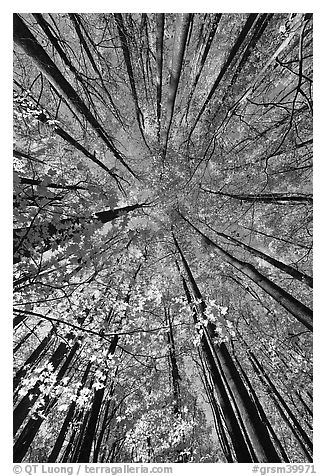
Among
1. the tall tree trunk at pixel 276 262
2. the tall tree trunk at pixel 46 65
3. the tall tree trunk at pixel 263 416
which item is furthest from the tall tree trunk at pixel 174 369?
the tall tree trunk at pixel 46 65

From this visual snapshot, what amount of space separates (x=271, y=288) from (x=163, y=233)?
0.93 m

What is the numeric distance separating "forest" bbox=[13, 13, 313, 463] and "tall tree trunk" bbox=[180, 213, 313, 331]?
1cm

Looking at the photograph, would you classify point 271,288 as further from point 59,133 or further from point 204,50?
point 59,133

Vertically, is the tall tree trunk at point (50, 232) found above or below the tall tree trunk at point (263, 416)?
above

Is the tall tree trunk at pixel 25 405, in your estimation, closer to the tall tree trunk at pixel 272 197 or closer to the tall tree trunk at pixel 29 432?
the tall tree trunk at pixel 29 432

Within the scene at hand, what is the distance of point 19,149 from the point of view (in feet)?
6.45

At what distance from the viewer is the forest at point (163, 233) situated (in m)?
1.81

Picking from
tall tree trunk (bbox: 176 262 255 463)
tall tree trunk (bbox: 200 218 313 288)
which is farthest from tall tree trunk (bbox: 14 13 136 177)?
tall tree trunk (bbox: 176 262 255 463)

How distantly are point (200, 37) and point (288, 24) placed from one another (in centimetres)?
65

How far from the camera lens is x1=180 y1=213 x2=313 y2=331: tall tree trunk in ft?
6.35

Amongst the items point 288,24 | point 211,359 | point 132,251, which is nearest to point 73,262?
point 132,251

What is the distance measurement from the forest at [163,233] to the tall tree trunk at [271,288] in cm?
1

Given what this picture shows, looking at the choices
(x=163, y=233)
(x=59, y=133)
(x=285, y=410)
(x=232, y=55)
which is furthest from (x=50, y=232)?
(x=285, y=410)

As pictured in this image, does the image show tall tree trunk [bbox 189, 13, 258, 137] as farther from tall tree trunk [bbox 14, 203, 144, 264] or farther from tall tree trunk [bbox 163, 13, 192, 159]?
tall tree trunk [bbox 14, 203, 144, 264]
